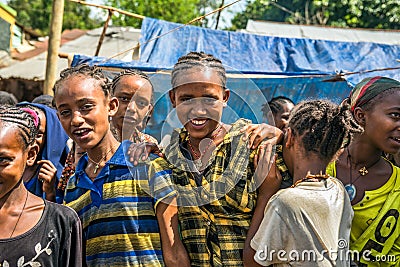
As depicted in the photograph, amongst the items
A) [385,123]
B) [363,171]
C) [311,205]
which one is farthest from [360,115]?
[311,205]

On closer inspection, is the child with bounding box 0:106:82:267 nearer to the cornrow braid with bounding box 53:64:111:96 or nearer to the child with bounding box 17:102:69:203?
the cornrow braid with bounding box 53:64:111:96

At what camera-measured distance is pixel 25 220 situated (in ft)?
6.68

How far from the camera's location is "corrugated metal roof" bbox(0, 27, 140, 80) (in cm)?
1135

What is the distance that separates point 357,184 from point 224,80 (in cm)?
82

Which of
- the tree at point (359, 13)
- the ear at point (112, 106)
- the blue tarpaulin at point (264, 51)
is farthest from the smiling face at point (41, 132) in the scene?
the tree at point (359, 13)

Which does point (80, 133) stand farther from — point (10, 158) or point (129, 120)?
point (129, 120)

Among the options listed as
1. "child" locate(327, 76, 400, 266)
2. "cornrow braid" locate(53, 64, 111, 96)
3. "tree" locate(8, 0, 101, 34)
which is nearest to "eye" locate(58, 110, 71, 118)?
"cornrow braid" locate(53, 64, 111, 96)

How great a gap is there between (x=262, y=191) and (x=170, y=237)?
0.42m

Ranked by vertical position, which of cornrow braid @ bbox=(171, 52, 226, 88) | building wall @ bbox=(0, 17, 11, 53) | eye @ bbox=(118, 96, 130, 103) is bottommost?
cornrow braid @ bbox=(171, 52, 226, 88)

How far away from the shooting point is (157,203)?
85.7 inches

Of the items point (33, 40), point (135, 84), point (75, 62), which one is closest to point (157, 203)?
point (135, 84)

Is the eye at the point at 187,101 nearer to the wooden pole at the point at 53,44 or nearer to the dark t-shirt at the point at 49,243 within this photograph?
the dark t-shirt at the point at 49,243

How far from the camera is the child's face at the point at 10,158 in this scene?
6.58ft

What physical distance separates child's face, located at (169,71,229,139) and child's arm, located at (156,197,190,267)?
321 millimetres
